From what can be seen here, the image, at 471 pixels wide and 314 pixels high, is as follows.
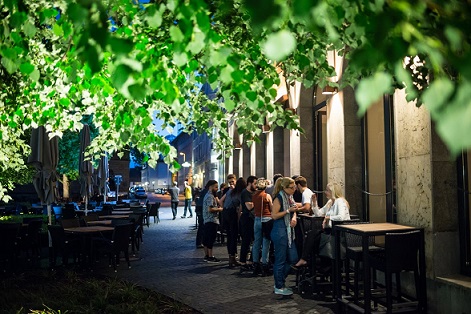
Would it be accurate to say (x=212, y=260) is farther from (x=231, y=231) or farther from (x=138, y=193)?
(x=138, y=193)

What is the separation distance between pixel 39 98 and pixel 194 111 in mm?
1803

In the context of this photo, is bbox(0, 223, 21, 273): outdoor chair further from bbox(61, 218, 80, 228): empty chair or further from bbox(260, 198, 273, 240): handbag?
bbox(260, 198, 273, 240): handbag

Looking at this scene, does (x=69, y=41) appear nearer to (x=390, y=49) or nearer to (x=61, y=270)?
(x=390, y=49)

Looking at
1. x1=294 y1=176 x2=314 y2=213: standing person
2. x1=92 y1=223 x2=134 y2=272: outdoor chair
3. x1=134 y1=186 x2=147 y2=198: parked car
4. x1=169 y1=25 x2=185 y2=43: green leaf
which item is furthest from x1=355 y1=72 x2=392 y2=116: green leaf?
x1=134 y1=186 x2=147 y2=198: parked car

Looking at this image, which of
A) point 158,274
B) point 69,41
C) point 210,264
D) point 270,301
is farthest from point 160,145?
point 210,264

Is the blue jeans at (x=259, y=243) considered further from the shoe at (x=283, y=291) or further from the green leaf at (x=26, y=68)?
the green leaf at (x=26, y=68)

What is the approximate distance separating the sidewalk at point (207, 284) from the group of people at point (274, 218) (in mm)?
363

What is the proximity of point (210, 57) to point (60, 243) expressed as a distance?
8.30 m

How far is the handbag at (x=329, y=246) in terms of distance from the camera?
713 cm

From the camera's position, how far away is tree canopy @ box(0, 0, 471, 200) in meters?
A: 1.70

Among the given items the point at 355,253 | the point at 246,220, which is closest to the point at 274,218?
the point at 355,253

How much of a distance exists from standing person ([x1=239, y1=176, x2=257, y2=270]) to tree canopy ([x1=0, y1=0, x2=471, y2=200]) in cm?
332

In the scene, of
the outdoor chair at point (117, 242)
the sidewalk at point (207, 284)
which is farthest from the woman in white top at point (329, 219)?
the outdoor chair at point (117, 242)

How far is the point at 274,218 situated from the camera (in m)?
7.56
